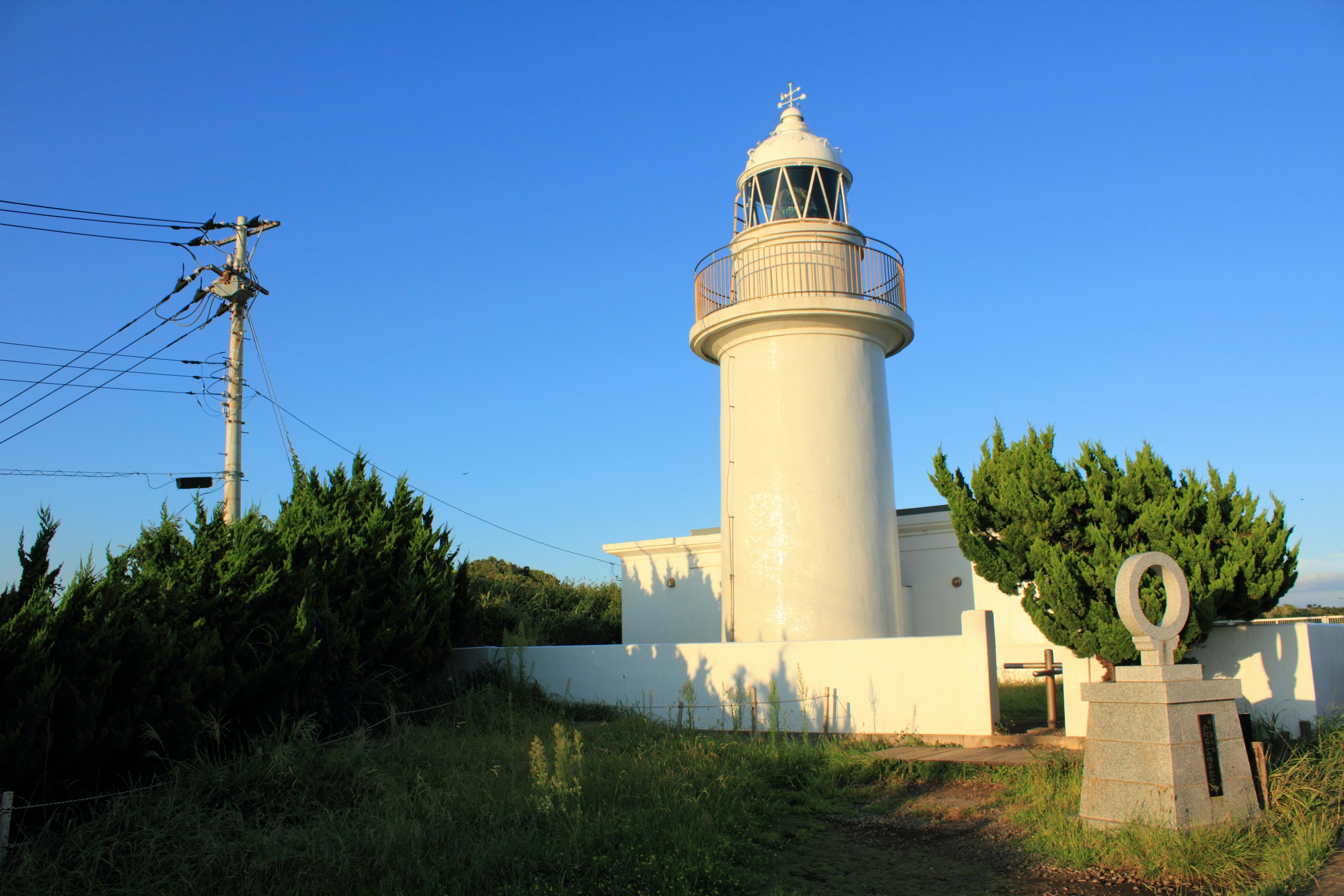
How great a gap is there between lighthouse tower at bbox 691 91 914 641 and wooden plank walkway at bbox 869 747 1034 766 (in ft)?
9.37

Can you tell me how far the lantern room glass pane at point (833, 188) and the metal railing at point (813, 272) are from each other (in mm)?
622

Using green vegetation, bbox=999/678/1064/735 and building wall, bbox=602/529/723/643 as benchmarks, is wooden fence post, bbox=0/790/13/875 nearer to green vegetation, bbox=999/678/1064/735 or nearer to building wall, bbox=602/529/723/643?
green vegetation, bbox=999/678/1064/735

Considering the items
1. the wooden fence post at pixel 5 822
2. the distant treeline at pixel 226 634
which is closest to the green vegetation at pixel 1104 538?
the distant treeline at pixel 226 634

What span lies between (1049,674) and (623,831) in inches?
294

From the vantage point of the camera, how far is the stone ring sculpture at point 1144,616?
6.80 metres

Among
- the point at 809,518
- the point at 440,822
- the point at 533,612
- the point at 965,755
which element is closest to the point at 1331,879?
the point at 965,755

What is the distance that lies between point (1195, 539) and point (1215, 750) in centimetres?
323

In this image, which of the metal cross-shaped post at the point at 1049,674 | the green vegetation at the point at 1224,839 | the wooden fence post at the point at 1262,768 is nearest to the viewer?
the green vegetation at the point at 1224,839

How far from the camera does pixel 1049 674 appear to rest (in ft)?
38.2

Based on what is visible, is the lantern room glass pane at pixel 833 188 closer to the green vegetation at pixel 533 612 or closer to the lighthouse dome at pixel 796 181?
the lighthouse dome at pixel 796 181

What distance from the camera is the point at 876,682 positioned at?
11305 millimetres

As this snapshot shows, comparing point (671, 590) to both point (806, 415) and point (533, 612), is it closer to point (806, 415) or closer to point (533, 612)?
point (533, 612)

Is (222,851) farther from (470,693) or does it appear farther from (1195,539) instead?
(1195,539)

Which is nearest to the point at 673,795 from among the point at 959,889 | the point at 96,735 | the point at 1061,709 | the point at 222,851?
the point at 959,889
